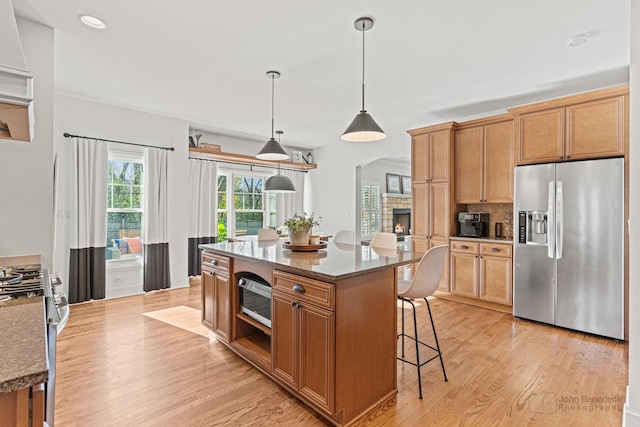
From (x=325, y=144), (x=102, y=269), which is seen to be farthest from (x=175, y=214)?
(x=325, y=144)

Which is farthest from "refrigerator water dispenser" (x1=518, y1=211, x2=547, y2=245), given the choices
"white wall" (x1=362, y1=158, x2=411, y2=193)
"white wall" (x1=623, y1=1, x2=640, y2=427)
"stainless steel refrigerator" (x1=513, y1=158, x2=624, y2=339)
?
"white wall" (x1=362, y1=158, x2=411, y2=193)

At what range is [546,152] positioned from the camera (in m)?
3.66

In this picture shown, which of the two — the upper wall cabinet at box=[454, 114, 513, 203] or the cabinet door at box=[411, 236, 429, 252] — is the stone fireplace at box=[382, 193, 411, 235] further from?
the upper wall cabinet at box=[454, 114, 513, 203]

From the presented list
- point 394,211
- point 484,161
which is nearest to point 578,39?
point 484,161

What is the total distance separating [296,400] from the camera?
2197 mm

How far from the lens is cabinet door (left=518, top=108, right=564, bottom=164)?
11.7 feet

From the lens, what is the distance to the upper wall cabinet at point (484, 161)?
13.9 feet

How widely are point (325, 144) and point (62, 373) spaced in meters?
5.91

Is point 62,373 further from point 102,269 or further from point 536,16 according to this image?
point 536,16

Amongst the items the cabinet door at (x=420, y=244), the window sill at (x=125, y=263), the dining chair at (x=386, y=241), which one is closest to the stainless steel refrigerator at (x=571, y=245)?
the cabinet door at (x=420, y=244)

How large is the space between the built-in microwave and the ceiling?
208 cm

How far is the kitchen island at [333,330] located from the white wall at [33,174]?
171 centimetres

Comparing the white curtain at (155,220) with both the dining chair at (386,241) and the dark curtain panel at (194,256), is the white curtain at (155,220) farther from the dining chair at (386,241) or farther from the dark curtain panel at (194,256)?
the dining chair at (386,241)

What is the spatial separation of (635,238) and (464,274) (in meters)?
2.68
